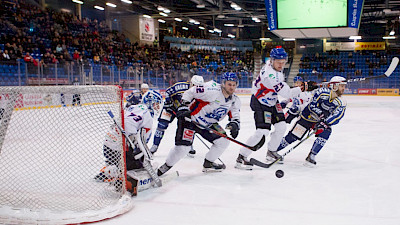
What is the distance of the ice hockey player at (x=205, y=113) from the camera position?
3.15m

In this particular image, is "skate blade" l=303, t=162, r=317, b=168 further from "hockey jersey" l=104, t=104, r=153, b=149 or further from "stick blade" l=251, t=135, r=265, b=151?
"hockey jersey" l=104, t=104, r=153, b=149

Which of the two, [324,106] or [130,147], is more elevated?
[324,106]

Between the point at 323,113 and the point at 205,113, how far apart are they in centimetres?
136

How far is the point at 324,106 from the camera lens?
3.83 m

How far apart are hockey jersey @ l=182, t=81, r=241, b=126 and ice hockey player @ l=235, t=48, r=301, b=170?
14.2 inches

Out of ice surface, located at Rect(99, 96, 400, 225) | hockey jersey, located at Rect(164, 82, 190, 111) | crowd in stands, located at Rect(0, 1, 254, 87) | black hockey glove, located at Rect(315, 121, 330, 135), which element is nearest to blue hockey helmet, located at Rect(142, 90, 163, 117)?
hockey jersey, located at Rect(164, 82, 190, 111)

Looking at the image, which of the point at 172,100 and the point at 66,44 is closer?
the point at 172,100

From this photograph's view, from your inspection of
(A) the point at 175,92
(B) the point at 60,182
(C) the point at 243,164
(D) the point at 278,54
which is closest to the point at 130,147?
(B) the point at 60,182

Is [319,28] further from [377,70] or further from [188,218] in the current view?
[377,70]

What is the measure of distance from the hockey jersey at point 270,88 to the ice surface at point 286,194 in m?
0.70

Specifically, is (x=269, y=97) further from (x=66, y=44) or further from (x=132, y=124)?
(x=66, y=44)

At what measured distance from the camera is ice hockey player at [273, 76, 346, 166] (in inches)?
146

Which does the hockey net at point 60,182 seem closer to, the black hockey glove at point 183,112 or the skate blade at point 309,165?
the black hockey glove at point 183,112

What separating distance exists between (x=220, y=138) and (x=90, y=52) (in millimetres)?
11814
